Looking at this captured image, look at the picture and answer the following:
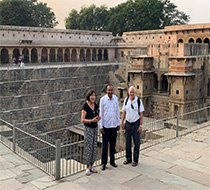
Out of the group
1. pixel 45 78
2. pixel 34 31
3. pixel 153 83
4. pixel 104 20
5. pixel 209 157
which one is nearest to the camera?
pixel 209 157

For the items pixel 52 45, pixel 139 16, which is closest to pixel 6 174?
pixel 52 45

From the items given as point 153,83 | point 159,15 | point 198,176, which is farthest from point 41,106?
point 159,15

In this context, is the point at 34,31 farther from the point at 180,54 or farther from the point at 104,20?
the point at 104,20

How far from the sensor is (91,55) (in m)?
37.5

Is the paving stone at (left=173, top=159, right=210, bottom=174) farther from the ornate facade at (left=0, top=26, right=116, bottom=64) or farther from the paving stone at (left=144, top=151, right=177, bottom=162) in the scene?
the ornate facade at (left=0, top=26, right=116, bottom=64)

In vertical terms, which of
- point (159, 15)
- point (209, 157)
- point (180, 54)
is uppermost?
point (159, 15)

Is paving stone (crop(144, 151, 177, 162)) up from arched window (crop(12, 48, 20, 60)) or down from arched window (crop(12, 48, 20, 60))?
down

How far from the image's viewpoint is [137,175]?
20.5ft

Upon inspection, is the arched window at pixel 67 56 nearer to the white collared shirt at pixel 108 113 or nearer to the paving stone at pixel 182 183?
the white collared shirt at pixel 108 113

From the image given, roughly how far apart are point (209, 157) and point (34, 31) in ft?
93.4

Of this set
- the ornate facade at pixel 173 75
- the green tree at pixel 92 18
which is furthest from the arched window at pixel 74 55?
the green tree at pixel 92 18

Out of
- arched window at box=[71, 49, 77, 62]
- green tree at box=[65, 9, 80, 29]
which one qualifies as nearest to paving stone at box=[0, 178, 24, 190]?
arched window at box=[71, 49, 77, 62]

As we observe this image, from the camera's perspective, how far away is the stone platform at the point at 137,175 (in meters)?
5.72

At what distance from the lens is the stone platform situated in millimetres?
5723
